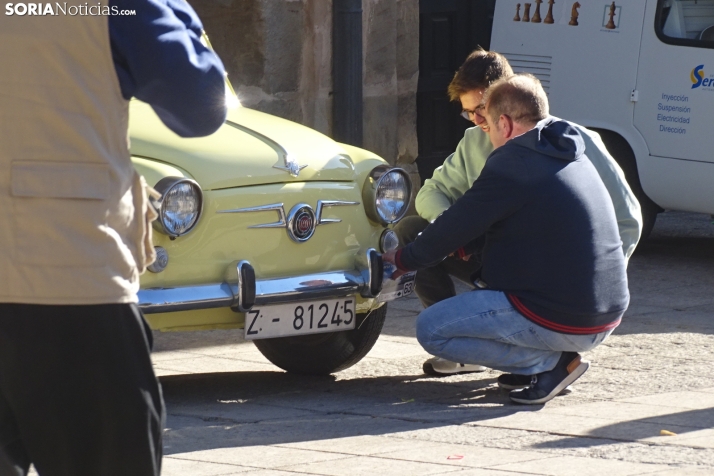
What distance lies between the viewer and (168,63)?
7.38 ft

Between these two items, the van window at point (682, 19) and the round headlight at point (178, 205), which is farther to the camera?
the van window at point (682, 19)

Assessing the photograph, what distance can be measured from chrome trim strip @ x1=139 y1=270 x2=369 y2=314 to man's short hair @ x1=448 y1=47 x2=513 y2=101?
93cm

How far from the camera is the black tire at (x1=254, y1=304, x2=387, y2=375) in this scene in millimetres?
5621

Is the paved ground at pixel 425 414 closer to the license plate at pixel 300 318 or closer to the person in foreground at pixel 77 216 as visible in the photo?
the license plate at pixel 300 318

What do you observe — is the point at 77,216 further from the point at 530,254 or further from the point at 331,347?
the point at 331,347

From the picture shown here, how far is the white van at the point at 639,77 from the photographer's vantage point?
8633 millimetres

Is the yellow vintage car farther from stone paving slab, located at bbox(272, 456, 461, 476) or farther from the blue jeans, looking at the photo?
stone paving slab, located at bbox(272, 456, 461, 476)

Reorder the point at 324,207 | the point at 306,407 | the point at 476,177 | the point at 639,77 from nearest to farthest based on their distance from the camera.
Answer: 1. the point at 306,407
2. the point at 324,207
3. the point at 476,177
4. the point at 639,77

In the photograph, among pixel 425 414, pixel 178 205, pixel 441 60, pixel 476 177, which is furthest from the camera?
pixel 441 60

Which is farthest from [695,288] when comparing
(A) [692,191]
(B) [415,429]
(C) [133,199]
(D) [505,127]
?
(C) [133,199]

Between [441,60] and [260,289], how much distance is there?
6.46 m

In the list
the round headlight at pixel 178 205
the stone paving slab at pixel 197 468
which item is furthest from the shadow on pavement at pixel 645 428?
the round headlight at pixel 178 205

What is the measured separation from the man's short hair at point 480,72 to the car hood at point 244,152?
0.58 m

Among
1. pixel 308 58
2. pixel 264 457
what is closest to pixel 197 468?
pixel 264 457
